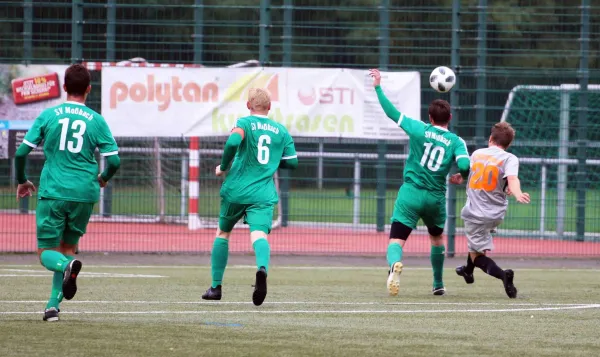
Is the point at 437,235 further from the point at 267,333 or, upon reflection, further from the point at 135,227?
the point at 135,227

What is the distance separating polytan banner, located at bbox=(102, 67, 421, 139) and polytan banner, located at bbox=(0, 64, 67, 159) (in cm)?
67

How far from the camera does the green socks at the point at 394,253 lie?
33.9 ft

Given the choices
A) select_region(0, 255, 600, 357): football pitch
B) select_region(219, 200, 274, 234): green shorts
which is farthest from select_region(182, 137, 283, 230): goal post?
select_region(219, 200, 274, 234): green shorts

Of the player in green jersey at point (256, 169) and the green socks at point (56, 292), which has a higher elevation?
the player in green jersey at point (256, 169)

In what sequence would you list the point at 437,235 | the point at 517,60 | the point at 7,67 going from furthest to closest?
the point at 517,60, the point at 7,67, the point at 437,235

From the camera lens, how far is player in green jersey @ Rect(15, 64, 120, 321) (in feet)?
27.1

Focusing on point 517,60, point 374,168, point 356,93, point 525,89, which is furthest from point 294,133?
point 517,60

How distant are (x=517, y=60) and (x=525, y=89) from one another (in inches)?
70.2

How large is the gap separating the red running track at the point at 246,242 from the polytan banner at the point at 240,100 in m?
1.81

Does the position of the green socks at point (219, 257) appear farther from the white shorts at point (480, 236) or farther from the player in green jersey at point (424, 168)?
the white shorts at point (480, 236)

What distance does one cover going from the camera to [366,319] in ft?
28.1

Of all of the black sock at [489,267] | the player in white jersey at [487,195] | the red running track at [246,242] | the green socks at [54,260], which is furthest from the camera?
the red running track at [246,242]

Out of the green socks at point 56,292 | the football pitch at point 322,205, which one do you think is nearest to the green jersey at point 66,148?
the green socks at point 56,292

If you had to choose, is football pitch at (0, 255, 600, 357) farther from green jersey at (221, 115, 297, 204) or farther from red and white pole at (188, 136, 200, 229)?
red and white pole at (188, 136, 200, 229)
